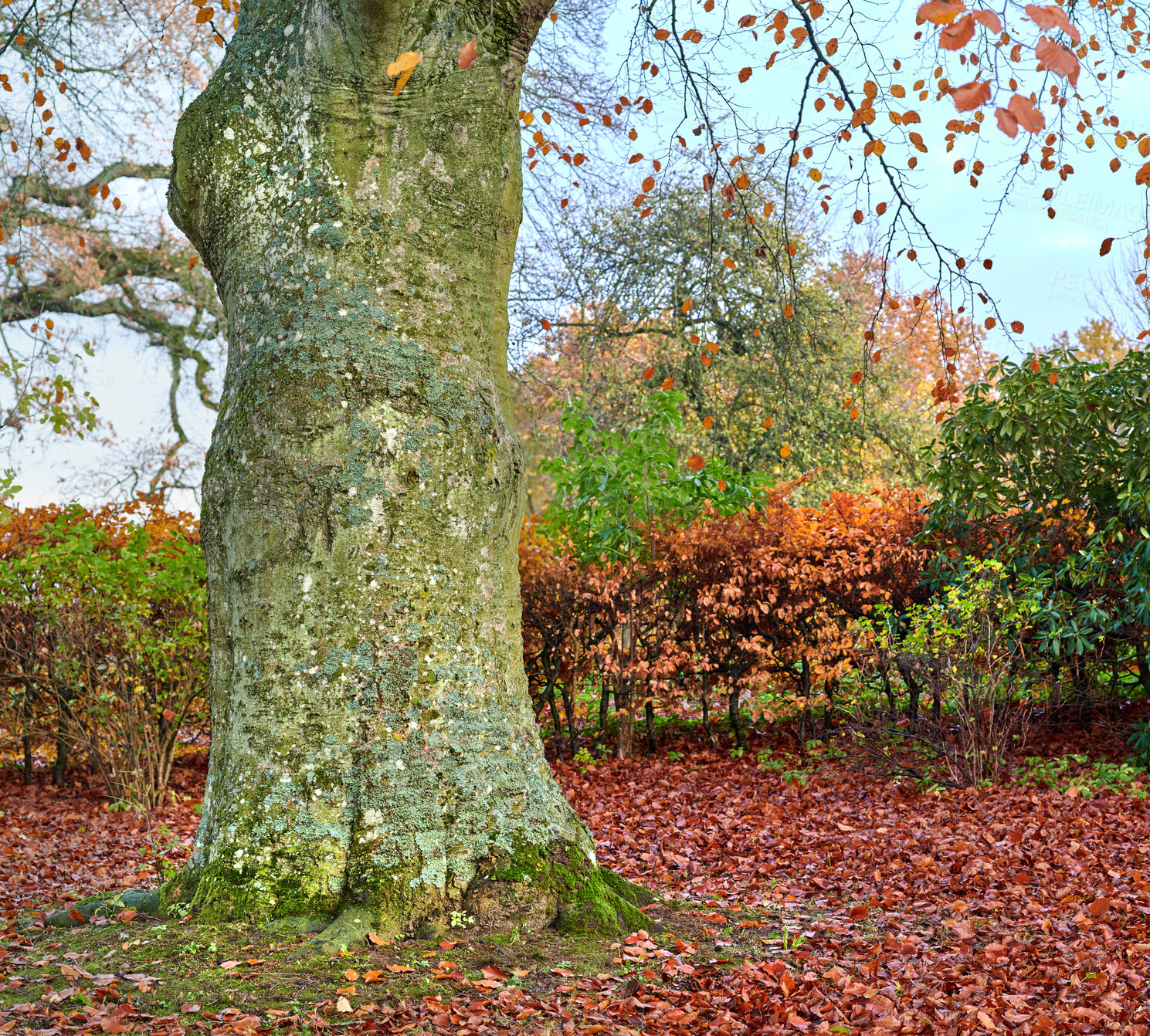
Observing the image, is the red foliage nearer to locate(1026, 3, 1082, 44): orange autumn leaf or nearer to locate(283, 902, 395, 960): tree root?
locate(283, 902, 395, 960): tree root

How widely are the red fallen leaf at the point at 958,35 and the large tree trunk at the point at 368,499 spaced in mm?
1997

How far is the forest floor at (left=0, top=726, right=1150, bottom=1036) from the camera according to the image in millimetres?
2854

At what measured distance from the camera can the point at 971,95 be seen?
→ 239 cm

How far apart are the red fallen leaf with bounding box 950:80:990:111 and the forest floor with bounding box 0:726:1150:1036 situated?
8.45 feet

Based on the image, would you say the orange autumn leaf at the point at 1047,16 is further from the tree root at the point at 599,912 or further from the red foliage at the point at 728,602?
the red foliage at the point at 728,602

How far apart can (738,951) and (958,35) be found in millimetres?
2983

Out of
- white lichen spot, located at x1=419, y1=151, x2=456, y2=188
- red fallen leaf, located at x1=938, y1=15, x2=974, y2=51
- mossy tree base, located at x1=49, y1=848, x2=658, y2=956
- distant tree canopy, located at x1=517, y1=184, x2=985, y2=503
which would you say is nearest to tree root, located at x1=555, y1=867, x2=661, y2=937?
mossy tree base, located at x1=49, y1=848, x2=658, y2=956

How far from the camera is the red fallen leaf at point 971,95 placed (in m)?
2.38

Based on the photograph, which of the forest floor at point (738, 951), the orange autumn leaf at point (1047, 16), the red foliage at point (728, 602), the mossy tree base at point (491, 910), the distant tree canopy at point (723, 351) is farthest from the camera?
the distant tree canopy at point (723, 351)

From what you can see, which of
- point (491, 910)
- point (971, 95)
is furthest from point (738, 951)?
point (971, 95)

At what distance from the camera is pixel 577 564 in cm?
798

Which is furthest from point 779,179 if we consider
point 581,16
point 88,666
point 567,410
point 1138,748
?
point 88,666

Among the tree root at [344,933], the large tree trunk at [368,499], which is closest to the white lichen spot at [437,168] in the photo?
the large tree trunk at [368,499]

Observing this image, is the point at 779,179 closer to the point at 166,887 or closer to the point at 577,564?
the point at 577,564
